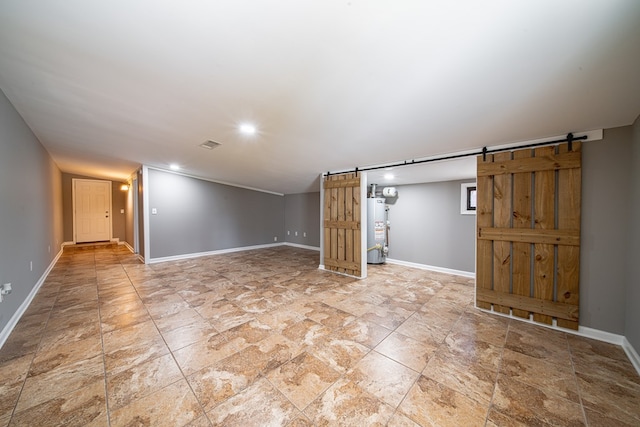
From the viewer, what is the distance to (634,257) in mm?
1981

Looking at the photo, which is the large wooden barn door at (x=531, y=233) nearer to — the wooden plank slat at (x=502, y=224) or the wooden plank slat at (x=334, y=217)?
the wooden plank slat at (x=502, y=224)

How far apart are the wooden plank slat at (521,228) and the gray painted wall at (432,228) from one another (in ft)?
5.76

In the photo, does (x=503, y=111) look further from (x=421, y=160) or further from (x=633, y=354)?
(x=633, y=354)

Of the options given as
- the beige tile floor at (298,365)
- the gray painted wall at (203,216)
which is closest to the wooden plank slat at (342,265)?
the beige tile floor at (298,365)

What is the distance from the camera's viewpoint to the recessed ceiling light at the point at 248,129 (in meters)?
2.70

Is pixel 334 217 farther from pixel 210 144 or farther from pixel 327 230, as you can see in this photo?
pixel 210 144

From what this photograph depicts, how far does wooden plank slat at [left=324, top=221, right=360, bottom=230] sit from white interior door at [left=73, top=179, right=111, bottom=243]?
8626mm

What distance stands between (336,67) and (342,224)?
3.16 m

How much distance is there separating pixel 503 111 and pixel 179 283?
16.1ft

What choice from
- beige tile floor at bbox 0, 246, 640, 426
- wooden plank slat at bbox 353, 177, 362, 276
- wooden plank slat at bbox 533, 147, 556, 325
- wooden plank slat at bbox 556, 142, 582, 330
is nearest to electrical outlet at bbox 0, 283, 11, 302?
beige tile floor at bbox 0, 246, 640, 426

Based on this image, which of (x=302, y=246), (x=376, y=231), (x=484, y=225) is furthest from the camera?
(x=302, y=246)

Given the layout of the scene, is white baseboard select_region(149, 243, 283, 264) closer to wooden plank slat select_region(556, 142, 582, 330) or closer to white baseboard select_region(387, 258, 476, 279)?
white baseboard select_region(387, 258, 476, 279)

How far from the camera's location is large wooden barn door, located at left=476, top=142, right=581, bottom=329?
237 cm

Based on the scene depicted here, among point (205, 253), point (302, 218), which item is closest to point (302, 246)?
point (302, 218)
